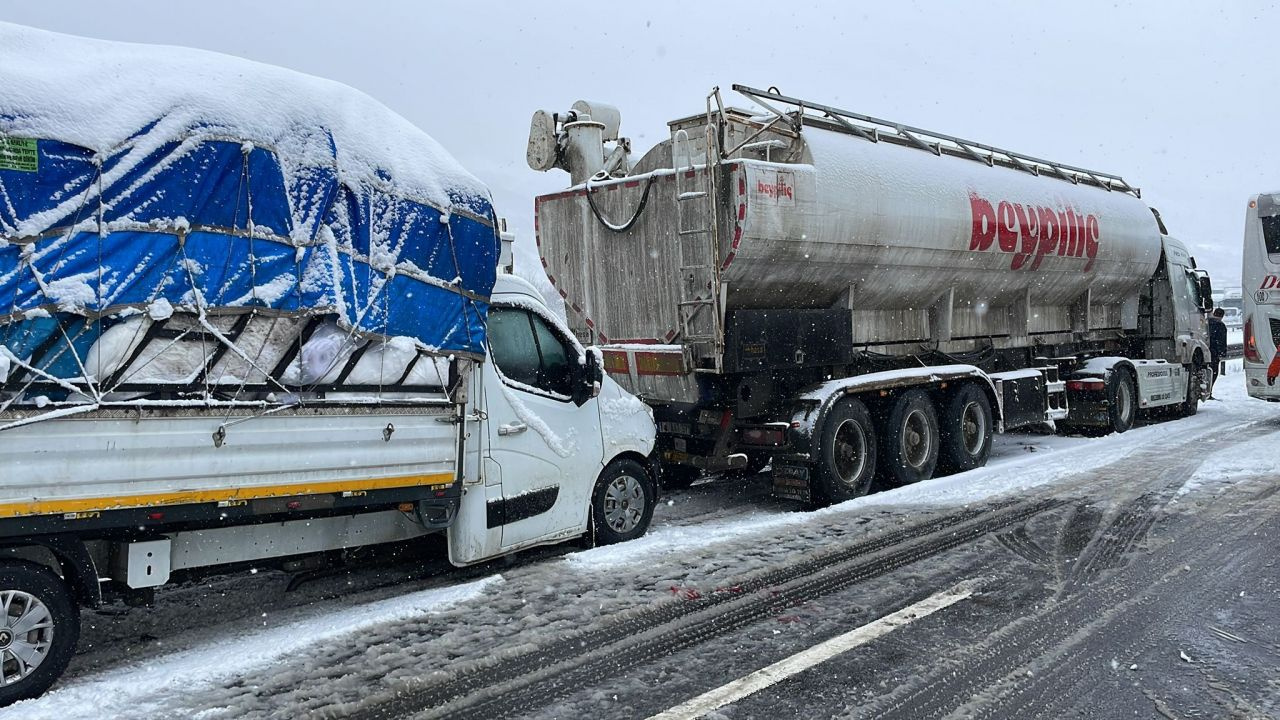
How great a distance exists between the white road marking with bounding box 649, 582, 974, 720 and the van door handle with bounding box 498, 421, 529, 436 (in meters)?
2.64

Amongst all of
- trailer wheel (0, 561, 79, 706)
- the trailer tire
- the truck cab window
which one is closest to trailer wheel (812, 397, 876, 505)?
the truck cab window

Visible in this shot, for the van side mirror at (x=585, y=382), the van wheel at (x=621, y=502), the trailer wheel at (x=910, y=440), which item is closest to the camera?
the van side mirror at (x=585, y=382)

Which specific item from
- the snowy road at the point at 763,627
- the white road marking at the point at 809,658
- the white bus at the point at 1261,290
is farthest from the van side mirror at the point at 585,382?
the white bus at the point at 1261,290

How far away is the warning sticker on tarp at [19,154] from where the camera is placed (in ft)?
13.6

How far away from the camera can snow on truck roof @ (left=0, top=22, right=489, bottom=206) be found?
4324mm

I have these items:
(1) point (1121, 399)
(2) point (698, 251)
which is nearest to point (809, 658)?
(2) point (698, 251)

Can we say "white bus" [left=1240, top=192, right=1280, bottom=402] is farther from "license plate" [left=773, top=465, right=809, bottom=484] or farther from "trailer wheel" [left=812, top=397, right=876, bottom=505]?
"license plate" [left=773, top=465, right=809, bottom=484]

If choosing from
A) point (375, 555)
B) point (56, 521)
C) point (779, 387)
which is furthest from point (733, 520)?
point (56, 521)

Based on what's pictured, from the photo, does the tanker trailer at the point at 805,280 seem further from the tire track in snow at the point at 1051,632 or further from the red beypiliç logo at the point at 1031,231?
the tire track in snow at the point at 1051,632

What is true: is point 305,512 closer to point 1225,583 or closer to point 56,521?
point 56,521

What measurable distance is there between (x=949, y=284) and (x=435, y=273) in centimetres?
735

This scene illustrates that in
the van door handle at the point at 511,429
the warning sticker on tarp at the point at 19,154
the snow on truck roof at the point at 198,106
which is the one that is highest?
the snow on truck roof at the point at 198,106

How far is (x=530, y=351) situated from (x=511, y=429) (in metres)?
0.70

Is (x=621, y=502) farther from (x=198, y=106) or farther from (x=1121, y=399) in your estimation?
(x=1121, y=399)
